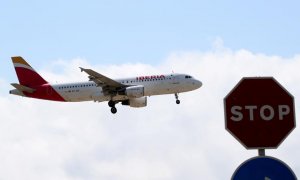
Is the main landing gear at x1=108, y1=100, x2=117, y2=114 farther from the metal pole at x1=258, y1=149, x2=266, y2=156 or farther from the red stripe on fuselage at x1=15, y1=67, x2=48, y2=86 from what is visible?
the metal pole at x1=258, y1=149, x2=266, y2=156

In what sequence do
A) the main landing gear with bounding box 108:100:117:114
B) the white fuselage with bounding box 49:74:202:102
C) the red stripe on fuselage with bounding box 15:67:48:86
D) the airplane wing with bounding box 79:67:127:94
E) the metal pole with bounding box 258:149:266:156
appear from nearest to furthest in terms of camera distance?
the metal pole with bounding box 258:149:266:156, the white fuselage with bounding box 49:74:202:102, the main landing gear with bounding box 108:100:117:114, the airplane wing with bounding box 79:67:127:94, the red stripe on fuselage with bounding box 15:67:48:86

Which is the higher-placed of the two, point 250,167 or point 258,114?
point 258,114

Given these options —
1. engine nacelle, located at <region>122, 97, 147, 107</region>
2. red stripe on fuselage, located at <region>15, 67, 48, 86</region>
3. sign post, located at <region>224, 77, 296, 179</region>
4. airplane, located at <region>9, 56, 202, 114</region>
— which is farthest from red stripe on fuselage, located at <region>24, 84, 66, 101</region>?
sign post, located at <region>224, 77, 296, 179</region>

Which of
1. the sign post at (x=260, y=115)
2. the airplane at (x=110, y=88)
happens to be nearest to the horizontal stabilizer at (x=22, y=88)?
the airplane at (x=110, y=88)

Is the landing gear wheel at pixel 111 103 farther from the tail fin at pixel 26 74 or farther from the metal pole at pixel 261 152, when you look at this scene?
the metal pole at pixel 261 152

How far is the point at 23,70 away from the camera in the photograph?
75.2 meters

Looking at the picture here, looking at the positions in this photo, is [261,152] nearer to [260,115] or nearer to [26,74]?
[260,115]

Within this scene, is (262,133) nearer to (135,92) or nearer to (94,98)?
(135,92)

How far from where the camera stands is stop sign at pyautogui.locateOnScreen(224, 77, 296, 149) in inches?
234

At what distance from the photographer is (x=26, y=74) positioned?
73938 millimetres

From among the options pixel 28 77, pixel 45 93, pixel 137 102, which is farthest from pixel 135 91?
pixel 28 77

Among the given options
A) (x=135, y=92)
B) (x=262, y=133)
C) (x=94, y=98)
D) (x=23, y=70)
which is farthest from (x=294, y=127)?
(x=23, y=70)

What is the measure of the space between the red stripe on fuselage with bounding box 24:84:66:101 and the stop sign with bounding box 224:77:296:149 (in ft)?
200

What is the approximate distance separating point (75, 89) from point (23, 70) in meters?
11.9
